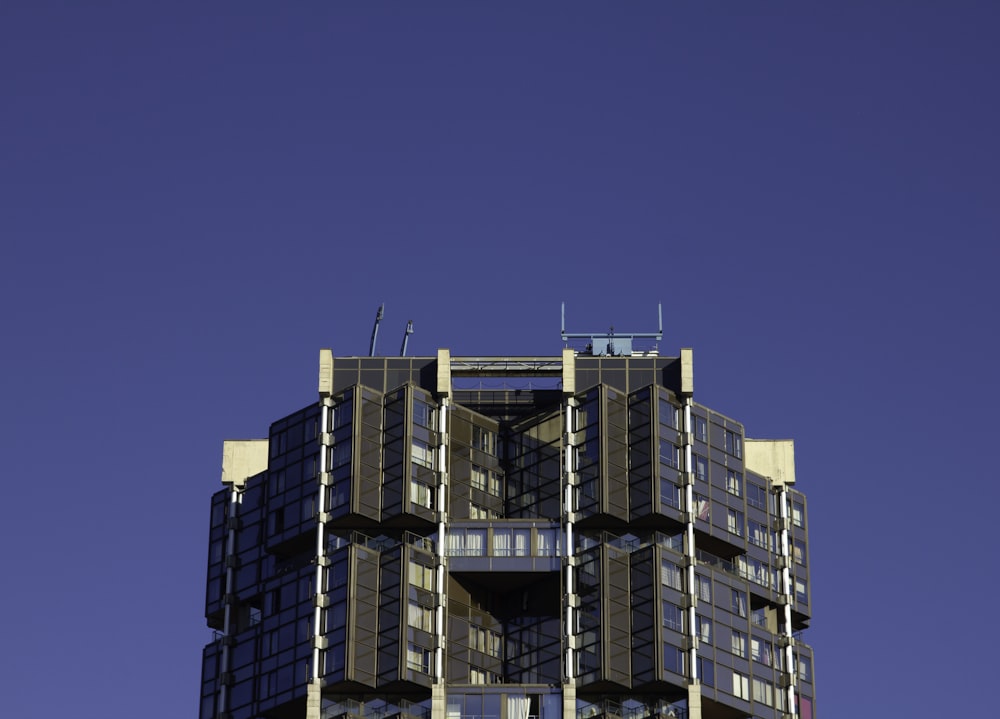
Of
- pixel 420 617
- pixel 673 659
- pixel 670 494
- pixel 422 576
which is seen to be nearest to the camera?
pixel 673 659

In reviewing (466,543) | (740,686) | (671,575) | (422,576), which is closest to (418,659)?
(422,576)

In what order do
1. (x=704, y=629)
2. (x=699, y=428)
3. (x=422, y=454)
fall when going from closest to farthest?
(x=704, y=629), (x=422, y=454), (x=699, y=428)

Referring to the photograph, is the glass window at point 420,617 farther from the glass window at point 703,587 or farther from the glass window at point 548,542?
the glass window at point 703,587

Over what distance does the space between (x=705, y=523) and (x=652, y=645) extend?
525 inches

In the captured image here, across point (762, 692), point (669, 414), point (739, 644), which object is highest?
point (669, 414)

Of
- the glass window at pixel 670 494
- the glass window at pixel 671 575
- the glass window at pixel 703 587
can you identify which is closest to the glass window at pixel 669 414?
the glass window at pixel 670 494

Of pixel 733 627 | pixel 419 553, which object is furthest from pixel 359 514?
pixel 733 627

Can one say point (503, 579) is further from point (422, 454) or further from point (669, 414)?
point (669, 414)

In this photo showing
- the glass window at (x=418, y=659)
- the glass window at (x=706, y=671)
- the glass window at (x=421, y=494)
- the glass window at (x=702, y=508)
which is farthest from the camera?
the glass window at (x=702, y=508)

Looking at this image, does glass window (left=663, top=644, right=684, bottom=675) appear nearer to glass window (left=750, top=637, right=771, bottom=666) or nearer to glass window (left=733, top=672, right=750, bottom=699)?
glass window (left=733, top=672, right=750, bottom=699)

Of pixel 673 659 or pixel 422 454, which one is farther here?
pixel 422 454

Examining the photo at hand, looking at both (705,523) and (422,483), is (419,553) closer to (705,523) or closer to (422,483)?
(422,483)

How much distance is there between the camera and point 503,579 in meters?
196

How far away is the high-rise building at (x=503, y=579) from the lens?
615 ft
